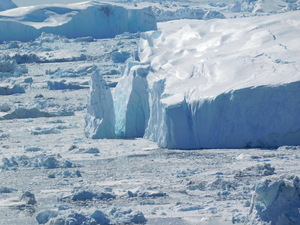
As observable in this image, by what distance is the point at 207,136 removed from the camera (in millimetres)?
10719

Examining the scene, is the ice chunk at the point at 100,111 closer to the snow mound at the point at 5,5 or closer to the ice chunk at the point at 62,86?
the ice chunk at the point at 62,86

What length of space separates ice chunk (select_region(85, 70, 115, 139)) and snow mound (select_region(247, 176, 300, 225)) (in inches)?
217

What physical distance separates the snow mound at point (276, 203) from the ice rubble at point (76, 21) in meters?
23.5

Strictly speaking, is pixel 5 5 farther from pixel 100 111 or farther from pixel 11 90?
pixel 100 111

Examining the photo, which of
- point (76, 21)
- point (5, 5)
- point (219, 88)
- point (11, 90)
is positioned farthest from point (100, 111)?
point (5, 5)

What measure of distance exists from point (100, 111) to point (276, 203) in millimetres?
5683

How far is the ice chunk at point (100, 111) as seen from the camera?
12.0 metres

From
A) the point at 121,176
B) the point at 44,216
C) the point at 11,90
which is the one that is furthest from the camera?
the point at 11,90

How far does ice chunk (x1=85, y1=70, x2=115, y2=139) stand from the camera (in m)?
12.0

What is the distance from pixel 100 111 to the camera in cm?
1204

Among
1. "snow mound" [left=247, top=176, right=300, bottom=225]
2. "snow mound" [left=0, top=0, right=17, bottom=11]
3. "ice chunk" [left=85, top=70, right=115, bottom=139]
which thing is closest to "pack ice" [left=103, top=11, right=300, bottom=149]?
"ice chunk" [left=85, top=70, right=115, bottom=139]

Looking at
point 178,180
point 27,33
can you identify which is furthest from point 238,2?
point 178,180

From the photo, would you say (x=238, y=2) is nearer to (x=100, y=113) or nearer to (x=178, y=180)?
(x=100, y=113)

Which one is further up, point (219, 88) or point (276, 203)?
point (219, 88)
